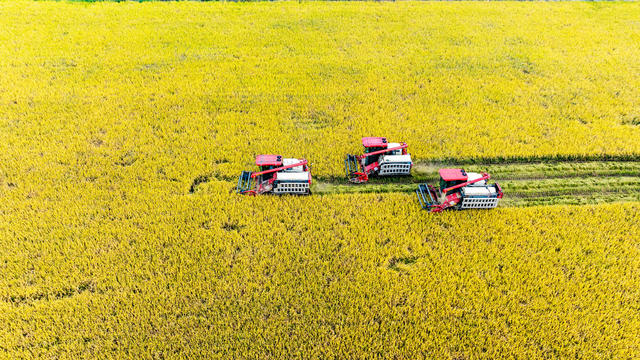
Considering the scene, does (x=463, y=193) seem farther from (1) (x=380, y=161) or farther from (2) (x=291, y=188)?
(2) (x=291, y=188)

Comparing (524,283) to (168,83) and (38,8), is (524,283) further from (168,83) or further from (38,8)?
(38,8)

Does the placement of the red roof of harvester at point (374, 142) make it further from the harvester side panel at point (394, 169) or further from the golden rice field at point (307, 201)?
the golden rice field at point (307, 201)

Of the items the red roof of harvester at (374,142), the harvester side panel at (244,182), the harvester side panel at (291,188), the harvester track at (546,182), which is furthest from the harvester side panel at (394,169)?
the harvester side panel at (244,182)

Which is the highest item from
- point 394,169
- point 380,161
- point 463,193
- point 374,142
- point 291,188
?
point 374,142

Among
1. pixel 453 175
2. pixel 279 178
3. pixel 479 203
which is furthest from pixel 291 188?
pixel 479 203

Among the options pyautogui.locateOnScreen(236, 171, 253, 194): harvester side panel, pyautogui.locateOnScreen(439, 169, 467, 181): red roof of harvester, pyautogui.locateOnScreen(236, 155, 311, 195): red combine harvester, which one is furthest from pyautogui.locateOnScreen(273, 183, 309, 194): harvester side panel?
pyautogui.locateOnScreen(439, 169, 467, 181): red roof of harvester
